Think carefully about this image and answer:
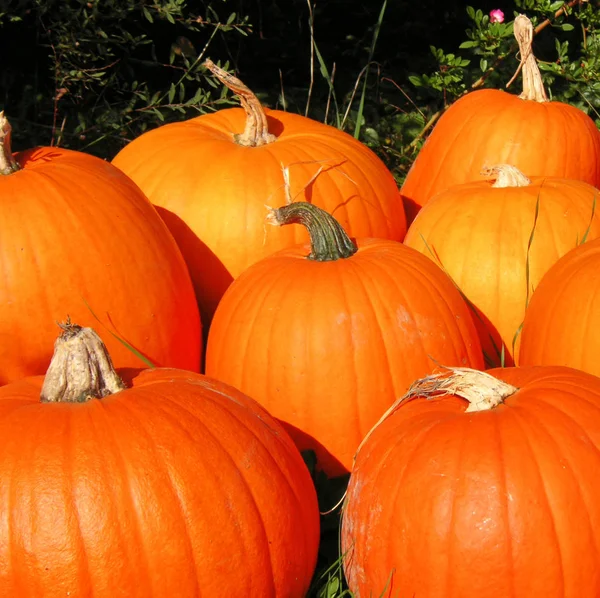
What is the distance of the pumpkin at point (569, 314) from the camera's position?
266cm

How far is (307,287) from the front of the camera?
106 inches

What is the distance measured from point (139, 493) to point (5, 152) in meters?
1.32

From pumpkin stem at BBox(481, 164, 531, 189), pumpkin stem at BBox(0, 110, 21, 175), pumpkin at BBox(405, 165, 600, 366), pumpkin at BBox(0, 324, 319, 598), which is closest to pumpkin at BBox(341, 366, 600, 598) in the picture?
pumpkin at BBox(0, 324, 319, 598)

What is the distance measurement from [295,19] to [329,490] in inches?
197

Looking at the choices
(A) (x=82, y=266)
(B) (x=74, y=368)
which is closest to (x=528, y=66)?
(A) (x=82, y=266)

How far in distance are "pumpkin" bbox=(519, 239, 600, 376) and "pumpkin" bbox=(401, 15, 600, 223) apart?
889 millimetres

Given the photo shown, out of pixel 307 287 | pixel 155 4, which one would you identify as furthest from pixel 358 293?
Answer: pixel 155 4

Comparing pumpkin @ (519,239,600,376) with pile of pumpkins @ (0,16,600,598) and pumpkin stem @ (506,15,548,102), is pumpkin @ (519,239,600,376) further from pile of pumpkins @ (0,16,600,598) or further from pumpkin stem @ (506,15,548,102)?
pumpkin stem @ (506,15,548,102)

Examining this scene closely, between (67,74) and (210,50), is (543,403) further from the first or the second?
(210,50)

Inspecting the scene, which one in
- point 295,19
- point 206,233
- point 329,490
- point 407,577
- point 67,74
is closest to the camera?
point 407,577

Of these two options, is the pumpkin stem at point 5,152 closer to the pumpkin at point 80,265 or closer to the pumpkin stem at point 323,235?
the pumpkin at point 80,265

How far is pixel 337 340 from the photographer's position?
2627 millimetres

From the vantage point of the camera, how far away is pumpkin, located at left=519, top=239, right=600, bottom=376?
2658mm

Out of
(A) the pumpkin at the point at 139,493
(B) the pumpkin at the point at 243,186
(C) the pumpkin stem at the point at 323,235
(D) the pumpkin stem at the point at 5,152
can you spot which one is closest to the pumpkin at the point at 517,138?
(B) the pumpkin at the point at 243,186
